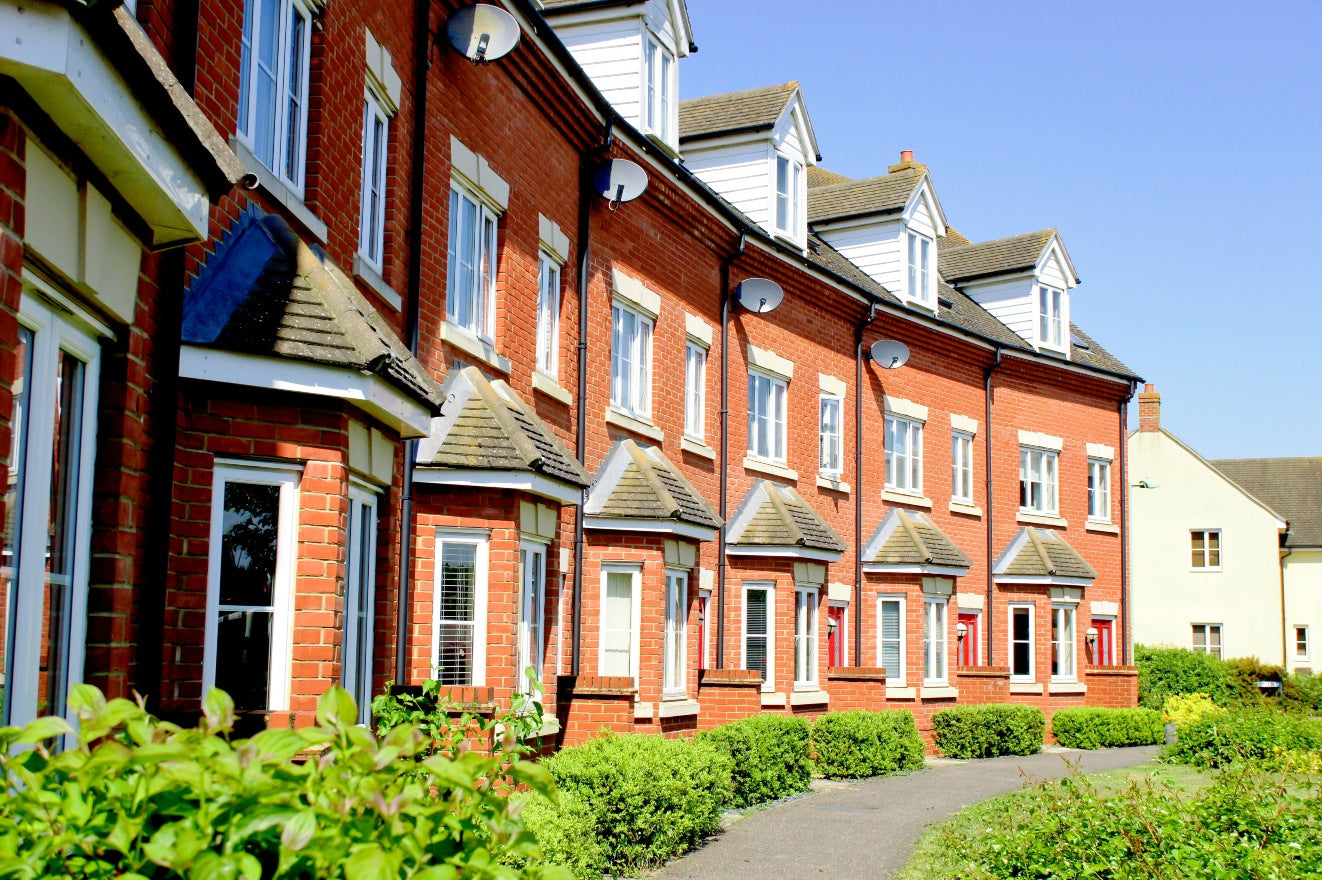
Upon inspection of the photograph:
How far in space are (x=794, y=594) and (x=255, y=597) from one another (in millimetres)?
14059

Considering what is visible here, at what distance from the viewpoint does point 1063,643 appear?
2894 cm

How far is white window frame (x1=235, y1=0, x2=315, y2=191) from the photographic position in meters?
8.66

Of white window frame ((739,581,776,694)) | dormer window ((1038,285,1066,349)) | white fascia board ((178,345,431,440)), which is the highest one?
dormer window ((1038,285,1066,349))

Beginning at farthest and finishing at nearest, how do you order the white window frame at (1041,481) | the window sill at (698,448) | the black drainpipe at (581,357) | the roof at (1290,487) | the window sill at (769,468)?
the roof at (1290,487)
the white window frame at (1041,481)
the window sill at (769,468)
the window sill at (698,448)
the black drainpipe at (581,357)

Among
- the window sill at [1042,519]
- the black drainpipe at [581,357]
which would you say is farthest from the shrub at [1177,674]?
the black drainpipe at [581,357]

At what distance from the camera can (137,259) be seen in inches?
248

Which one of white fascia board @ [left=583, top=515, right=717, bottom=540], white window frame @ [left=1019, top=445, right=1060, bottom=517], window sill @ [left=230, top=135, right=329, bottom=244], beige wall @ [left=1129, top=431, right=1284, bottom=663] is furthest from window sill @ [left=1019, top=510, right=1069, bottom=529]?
window sill @ [left=230, top=135, right=329, bottom=244]

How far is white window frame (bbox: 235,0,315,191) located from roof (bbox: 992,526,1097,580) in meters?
21.4

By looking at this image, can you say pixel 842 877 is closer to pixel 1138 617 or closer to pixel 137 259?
pixel 137 259

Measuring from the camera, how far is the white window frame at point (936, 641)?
82.2 feet

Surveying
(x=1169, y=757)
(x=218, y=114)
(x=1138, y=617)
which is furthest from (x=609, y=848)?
(x=1138, y=617)

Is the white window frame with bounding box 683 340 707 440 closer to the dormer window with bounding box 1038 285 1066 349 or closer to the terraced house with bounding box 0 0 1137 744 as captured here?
the terraced house with bounding box 0 0 1137 744

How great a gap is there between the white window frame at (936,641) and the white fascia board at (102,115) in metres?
20.5

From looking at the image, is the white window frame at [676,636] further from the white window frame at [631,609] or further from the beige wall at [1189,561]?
the beige wall at [1189,561]
